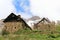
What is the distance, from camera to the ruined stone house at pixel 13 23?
185 feet

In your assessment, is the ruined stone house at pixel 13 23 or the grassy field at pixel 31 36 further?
the ruined stone house at pixel 13 23

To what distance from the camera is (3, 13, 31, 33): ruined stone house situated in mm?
56531

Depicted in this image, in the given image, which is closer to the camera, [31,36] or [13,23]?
[31,36]

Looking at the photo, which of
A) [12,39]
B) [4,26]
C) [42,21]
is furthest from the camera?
[42,21]

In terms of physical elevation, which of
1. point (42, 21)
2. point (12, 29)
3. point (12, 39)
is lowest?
point (12, 39)

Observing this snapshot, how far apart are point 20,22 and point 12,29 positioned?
2.49 meters

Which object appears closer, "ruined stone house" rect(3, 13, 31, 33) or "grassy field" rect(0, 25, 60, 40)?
"grassy field" rect(0, 25, 60, 40)

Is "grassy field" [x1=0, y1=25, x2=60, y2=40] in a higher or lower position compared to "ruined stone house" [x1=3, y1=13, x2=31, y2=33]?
lower

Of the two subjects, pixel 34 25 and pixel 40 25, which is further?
Answer: pixel 34 25

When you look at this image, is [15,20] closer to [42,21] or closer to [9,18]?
[9,18]

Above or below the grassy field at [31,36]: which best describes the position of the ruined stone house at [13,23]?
above

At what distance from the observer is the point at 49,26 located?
248 ft

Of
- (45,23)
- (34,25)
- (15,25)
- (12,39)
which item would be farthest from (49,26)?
(12,39)

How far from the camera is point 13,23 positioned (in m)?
57.5
